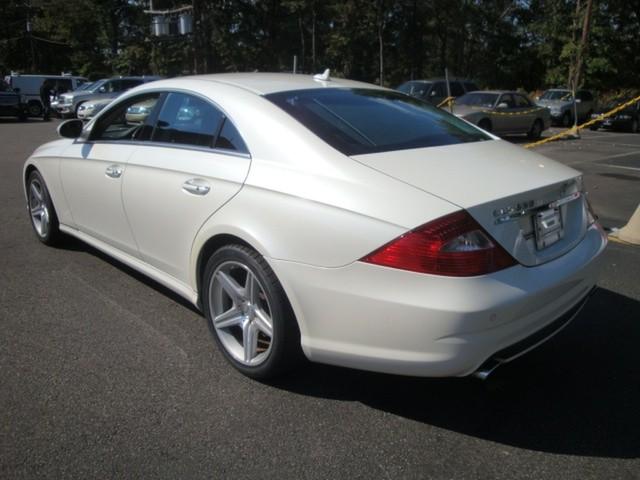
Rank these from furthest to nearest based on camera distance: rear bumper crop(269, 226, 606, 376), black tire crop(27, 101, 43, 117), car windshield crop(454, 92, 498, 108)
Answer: black tire crop(27, 101, 43, 117) < car windshield crop(454, 92, 498, 108) < rear bumper crop(269, 226, 606, 376)

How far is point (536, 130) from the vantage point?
60.6 feet

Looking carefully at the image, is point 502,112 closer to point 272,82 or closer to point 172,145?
point 272,82

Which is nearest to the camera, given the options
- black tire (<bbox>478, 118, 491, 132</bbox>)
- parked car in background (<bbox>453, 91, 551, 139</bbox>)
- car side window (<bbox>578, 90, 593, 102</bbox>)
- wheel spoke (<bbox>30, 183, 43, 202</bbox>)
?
wheel spoke (<bbox>30, 183, 43, 202</bbox>)

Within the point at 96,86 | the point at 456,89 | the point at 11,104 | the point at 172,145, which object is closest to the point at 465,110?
the point at 456,89

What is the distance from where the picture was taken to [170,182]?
339cm

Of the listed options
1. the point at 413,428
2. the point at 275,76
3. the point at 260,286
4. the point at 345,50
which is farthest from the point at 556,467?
the point at 345,50

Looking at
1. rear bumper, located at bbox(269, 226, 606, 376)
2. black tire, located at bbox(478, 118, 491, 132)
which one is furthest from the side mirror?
black tire, located at bbox(478, 118, 491, 132)

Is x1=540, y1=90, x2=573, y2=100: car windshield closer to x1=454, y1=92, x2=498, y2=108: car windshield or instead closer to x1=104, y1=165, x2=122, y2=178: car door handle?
x1=454, y1=92, x2=498, y2=108: car windshield

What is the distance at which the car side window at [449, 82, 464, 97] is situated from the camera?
20.0m

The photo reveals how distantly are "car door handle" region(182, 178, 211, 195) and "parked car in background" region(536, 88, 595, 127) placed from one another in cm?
2276

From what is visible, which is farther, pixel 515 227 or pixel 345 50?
pixel 345 50

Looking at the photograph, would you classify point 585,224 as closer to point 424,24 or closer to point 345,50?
point 345,50

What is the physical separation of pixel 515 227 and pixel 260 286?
1216mm

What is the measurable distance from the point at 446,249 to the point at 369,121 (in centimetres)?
117
